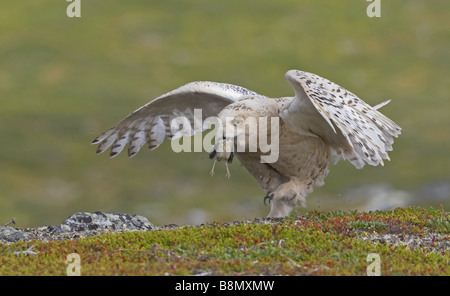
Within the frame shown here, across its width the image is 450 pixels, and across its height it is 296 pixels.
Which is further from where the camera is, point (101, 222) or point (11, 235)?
point (101, 222)

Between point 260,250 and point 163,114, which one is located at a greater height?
point 163,114

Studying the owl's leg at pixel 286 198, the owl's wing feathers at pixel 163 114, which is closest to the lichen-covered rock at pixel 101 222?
the owl's wing feathers at pixel 163 114

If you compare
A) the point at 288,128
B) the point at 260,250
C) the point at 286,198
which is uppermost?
the point at 288,128

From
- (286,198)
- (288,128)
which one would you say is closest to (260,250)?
(288,128)

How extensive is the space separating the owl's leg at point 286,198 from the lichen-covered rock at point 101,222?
1.96 m

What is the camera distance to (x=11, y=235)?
35.7 feet

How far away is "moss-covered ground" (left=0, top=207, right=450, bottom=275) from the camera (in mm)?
7500

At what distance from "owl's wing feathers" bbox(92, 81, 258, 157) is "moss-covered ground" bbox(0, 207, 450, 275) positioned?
118 inches

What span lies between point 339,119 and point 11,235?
4875 millimetres

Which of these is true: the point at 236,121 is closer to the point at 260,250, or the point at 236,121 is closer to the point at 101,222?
the point at 101,222

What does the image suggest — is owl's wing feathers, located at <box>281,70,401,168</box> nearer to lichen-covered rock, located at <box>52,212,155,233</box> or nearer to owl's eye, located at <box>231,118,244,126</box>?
owl's eye, located at <box>231,118,244,126</box>
